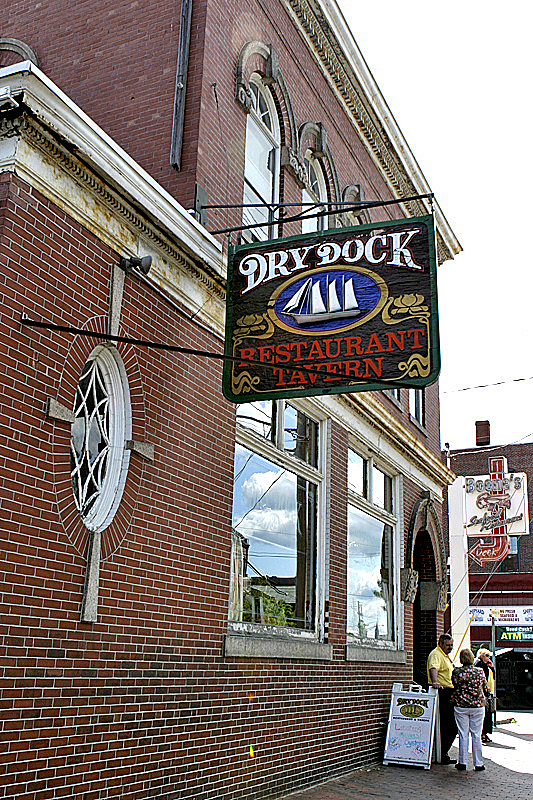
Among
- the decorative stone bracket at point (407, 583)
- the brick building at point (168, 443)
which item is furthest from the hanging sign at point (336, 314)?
the decorative stone bracket at point (407, 583)

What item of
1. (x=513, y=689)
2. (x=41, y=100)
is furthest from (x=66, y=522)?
(x=513, y=689)

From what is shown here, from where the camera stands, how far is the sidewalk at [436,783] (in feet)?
31.6

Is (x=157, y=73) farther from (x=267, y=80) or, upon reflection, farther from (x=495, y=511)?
(x=495, y=511)

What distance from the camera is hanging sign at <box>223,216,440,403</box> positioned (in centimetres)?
695

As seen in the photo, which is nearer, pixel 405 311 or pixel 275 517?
pixel 405 311

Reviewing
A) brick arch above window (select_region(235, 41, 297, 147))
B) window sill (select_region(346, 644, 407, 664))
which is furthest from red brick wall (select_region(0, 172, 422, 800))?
brick arch above window (select_region(235, 41, 297, 147))

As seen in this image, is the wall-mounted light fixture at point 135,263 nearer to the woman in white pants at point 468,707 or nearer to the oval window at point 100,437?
the oval window at point 100,437

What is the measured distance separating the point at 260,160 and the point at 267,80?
110 centimetres

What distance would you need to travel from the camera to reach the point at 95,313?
6.72 m

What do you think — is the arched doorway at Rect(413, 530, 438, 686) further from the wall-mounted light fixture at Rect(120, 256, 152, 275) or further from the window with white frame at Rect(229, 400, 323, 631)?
the wall-mounted light fixture at Rect(120, 256, 152, 275)

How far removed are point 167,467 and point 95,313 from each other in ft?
5.13

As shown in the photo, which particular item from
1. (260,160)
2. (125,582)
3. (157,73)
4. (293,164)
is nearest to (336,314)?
(125,582)

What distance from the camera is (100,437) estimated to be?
6820 mm

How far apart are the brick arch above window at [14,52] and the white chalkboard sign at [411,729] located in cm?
1012
